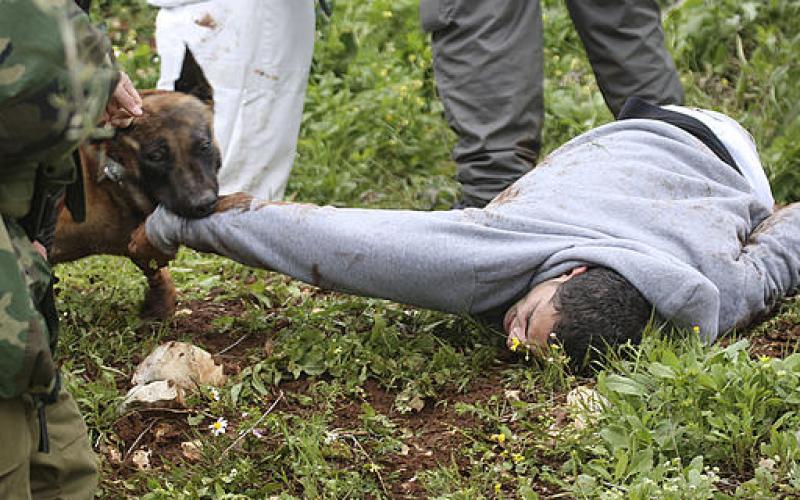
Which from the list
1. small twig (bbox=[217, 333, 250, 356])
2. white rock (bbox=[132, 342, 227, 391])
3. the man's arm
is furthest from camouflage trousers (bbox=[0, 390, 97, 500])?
the man's arm

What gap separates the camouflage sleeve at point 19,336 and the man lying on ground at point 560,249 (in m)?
1.46

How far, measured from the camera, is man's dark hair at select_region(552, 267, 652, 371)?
3.54m

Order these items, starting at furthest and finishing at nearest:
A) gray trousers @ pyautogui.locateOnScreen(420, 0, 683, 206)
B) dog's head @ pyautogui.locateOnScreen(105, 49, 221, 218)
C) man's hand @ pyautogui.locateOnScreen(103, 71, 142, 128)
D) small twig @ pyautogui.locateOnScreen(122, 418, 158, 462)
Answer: gray trousers @ pyautogui.locateOnScreen(420, 0, 683, 206) → dog's head @ pyautogui.locateOnScreen(105, 49, 221, 218) → small twig @ pyautogui.locateOnScreen(122, 418, 158, 462) → man's hand @ pyautogui.locateOnScreen(103, 71, 142, 128)

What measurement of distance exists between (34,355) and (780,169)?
3886 millimetres

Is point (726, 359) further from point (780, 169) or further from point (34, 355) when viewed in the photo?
point (780, 169)

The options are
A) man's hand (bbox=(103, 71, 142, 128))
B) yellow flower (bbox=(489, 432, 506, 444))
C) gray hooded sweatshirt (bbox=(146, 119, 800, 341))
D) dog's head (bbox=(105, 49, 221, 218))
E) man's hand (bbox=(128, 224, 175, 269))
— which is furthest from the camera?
man's hand (bbox=(128, 224, 175, 269))

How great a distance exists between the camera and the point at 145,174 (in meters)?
3.83

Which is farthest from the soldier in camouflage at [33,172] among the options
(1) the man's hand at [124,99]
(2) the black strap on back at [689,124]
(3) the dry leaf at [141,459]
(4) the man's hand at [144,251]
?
(2) the black strap on back at [689,124]

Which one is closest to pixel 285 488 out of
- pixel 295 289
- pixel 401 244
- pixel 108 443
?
pixel 108 443

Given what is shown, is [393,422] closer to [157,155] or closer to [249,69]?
[157,155]

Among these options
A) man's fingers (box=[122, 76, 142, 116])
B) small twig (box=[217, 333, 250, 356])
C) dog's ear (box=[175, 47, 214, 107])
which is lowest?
small twig (box=[217, 333, 250, 356])

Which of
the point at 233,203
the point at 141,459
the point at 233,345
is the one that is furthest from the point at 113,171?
the point at 141,459

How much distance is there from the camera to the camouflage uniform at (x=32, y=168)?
2221 mm

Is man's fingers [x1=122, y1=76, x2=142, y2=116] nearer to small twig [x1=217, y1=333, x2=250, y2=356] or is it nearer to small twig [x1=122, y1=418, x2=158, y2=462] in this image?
small twig [x1=122, y1=418, x2=158, y2=462]
